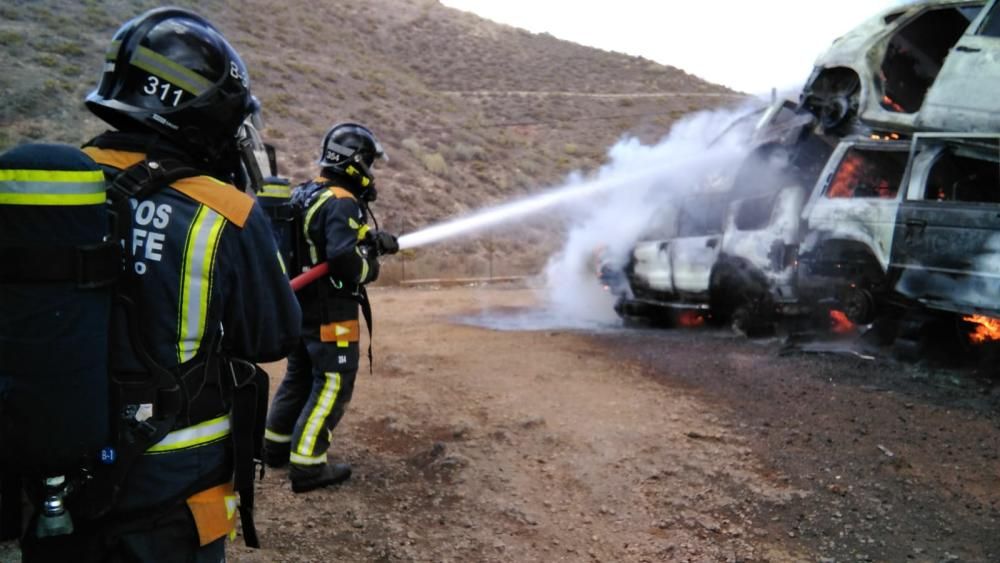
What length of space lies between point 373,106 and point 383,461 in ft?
78.5

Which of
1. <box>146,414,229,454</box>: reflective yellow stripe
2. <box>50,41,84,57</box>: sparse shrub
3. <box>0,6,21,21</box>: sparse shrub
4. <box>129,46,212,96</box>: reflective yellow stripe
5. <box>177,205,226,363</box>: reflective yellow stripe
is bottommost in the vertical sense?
<box>146,414,229,454</box>: reflective yellow stripe

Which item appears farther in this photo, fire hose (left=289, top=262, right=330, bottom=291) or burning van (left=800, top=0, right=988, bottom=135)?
burning van (left=800, top=0, right=988, bottom=135)

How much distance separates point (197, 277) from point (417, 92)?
3091 centimetres

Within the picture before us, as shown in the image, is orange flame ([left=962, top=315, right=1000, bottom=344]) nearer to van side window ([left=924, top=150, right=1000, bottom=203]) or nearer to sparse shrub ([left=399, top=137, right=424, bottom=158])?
van side window ([left=924, top=150, right=1000, bottom=203])

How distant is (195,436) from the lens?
183 cm

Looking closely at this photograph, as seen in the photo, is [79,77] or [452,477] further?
[79,77]

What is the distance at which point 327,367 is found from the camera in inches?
165

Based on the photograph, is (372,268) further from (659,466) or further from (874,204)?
(874,204)

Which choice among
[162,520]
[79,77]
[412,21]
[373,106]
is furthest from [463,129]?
[162,520]

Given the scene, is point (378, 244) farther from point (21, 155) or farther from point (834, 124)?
point (834, 124)

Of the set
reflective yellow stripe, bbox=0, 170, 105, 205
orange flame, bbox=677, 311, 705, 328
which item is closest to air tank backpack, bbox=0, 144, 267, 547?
reflective yellow stripe, bbox=0, 170, 105, 205

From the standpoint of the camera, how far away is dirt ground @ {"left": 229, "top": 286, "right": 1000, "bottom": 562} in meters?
3.46

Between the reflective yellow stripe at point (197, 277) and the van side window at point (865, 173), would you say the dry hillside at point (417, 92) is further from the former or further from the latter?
the reflective yellow stripe at point (197, 277)

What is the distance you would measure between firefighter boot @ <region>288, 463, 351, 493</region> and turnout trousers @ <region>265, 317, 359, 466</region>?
0.12ft
